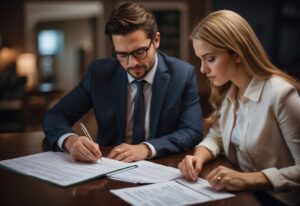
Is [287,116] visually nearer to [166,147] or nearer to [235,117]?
[235,117]

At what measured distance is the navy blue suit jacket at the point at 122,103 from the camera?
6.12 feet

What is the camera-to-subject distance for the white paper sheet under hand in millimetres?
1312

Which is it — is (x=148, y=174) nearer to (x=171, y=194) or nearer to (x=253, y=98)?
(x=171, y=194)

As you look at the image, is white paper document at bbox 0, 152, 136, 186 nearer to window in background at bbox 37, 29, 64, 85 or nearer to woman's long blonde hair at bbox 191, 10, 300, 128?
woman's long blonde hair at bbox 191, 10, 300, 128

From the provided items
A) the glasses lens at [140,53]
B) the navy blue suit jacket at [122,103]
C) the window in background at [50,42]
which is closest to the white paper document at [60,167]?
the navy blue suit jacket at [122,103]

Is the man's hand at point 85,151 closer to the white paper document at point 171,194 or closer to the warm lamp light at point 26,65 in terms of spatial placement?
the white paper document at point 171,194

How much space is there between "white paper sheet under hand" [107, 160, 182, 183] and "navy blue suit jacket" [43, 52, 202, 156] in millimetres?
365

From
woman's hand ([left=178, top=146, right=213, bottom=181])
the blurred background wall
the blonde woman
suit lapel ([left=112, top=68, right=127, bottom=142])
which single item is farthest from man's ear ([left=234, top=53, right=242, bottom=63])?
the blurred background wall

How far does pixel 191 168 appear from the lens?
1.33m

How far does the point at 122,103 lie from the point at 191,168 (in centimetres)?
65

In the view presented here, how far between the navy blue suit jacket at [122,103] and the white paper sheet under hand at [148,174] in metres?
0.36

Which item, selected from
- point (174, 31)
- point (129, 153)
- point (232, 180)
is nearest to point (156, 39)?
point (129, 153)

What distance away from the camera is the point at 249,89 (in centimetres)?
154

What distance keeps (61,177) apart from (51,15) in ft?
35.1
